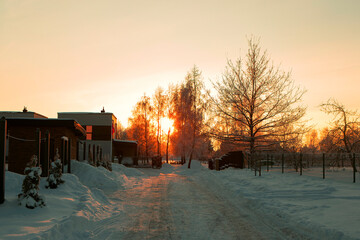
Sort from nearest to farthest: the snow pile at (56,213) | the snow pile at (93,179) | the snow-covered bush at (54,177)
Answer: the snow pile at (56,213) < the snow-covered bush at (54,177) < the snow pile at (93,179)

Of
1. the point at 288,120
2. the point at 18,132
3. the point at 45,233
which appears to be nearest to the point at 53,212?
the point at 45,233

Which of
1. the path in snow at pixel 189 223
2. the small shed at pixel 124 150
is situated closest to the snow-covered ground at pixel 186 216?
the path in snow at pixel 189 223

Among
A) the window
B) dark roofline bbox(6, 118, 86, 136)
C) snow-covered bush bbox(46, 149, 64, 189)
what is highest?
dark roofline bbox(6, 118, 86, 136)

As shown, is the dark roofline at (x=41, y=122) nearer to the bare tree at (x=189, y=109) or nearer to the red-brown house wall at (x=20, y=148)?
the red-brown house wall at (x=20, y=148)

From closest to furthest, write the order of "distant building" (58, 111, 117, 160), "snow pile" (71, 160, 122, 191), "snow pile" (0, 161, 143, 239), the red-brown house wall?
"snow pile" (0, 161, 143, 239)
"snow pile" (71, 160, 122, 191)
the red-brown house wall
"distant building" (58, 111, 117, 160)

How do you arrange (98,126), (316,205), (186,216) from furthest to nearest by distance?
(98,126) → (316,205) → (186,216)

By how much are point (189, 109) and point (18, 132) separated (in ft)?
94.9

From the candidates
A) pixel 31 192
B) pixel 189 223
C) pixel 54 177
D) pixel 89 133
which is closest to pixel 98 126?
pixel 89 133

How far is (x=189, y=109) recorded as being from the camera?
4597cm

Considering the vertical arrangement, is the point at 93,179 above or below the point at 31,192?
below

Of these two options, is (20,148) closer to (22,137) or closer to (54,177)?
(22,137)

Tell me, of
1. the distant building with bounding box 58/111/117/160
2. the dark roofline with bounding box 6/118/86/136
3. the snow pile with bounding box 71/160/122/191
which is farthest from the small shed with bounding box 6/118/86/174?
the distant building with bounding box 58/111/117/160

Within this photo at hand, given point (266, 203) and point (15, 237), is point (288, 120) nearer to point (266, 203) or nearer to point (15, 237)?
point (266, 203)

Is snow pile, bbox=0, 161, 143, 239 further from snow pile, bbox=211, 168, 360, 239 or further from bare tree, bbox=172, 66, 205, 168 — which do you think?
bare tree, bbox=172, 66, 205, 168
